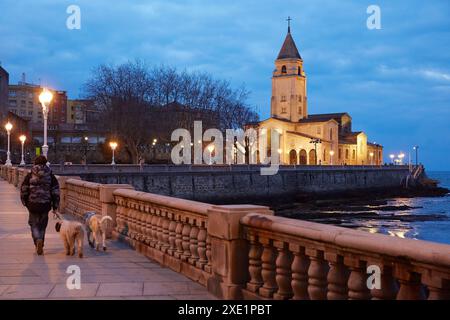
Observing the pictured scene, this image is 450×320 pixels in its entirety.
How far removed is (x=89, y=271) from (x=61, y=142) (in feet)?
358

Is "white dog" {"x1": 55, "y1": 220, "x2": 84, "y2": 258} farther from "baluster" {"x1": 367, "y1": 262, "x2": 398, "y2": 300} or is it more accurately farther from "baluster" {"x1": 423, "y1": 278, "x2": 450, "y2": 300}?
"baluster" {"x1": 423, "y1": 278, "x2": 450, "y2": 300}

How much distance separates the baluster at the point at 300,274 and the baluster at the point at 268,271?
1.85ft

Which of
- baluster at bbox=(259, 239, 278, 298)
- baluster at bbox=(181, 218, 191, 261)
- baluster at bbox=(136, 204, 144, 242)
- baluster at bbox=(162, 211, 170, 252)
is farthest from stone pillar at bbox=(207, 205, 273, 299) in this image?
baluster at bbox=(136, 204, 144, 242)

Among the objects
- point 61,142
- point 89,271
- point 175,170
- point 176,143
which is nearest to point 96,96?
point 176,143

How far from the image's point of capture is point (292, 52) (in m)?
125

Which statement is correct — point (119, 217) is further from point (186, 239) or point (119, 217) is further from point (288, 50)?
point (288, 50)

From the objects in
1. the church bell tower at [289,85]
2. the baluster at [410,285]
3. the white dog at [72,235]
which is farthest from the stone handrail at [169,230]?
the church bell tower at [289,85]

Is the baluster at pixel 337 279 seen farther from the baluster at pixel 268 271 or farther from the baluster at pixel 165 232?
the baluster at pixel 165 232

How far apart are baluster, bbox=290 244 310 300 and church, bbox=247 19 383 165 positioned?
10541cm

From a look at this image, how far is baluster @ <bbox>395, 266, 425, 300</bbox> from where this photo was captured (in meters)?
3.89

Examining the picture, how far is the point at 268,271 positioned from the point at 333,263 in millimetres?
1274

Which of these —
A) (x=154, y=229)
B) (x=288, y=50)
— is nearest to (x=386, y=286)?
(x=154, y=229)

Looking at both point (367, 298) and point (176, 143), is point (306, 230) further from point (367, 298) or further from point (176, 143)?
point (176, 143)

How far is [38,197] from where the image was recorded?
32.6ft
